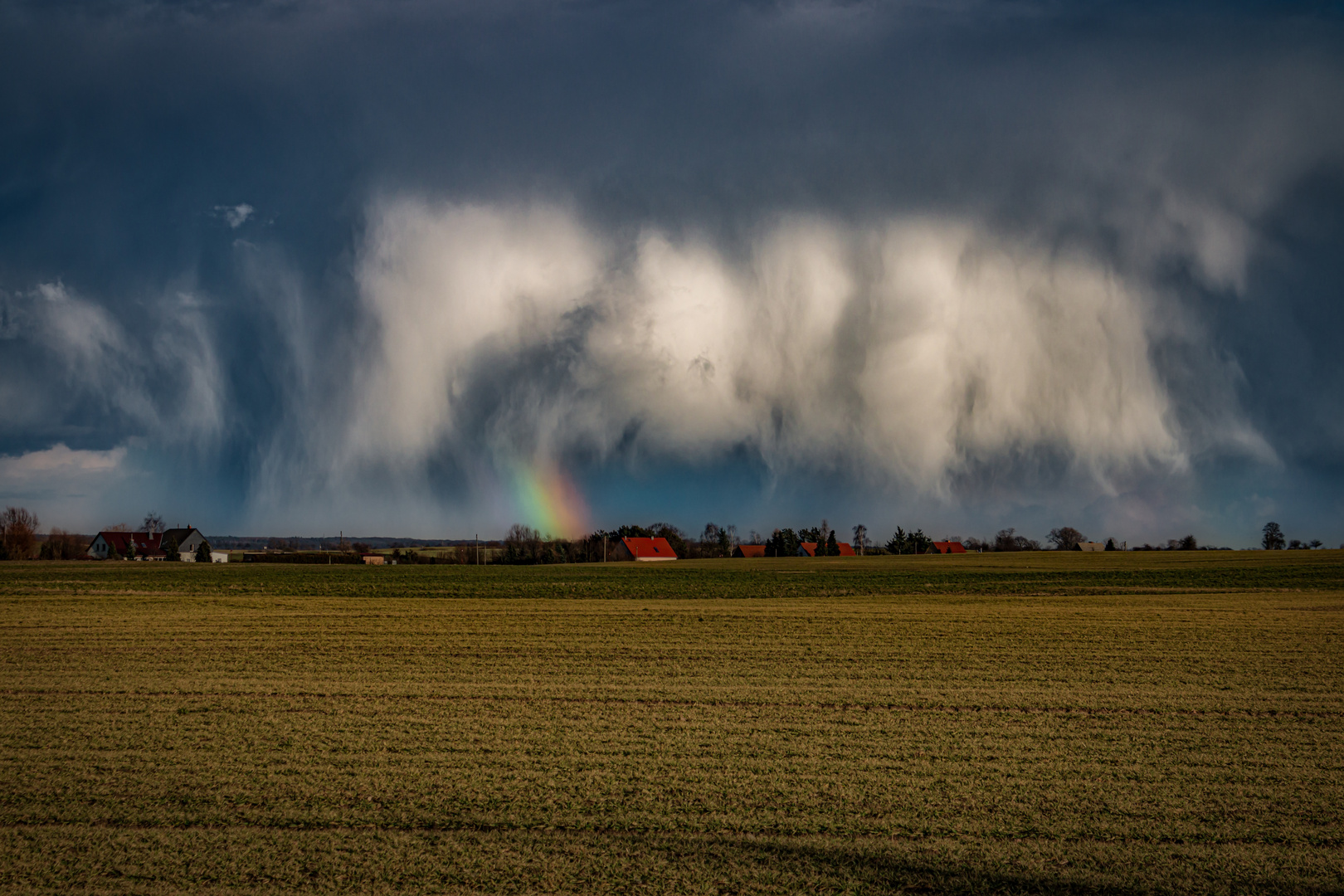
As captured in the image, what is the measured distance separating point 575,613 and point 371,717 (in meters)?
18.9

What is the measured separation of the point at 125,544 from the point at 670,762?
153 m

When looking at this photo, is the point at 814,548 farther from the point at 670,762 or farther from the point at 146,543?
the point at 670,762

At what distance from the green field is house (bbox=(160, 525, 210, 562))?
13110 cm

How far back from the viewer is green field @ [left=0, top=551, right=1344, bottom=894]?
6.34 metres

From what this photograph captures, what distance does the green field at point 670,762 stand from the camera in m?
6.34

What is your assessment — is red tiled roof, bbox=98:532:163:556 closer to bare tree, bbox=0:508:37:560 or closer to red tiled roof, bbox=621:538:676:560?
bare tree, bbox=0:508:37:560

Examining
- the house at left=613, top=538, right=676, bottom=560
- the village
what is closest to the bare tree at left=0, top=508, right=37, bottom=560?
the village

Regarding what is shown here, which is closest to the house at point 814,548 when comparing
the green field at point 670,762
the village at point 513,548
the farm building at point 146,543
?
the village at point 513,548

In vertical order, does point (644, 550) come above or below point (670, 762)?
below

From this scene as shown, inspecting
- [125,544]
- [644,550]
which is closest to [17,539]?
[125,544]

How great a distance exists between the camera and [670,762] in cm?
920

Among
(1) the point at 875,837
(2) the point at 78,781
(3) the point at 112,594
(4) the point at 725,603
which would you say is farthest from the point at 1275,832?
(3) the point at 112,594

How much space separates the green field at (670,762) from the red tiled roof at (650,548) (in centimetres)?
11354

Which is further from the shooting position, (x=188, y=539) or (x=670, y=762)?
(x=188, y=539)
